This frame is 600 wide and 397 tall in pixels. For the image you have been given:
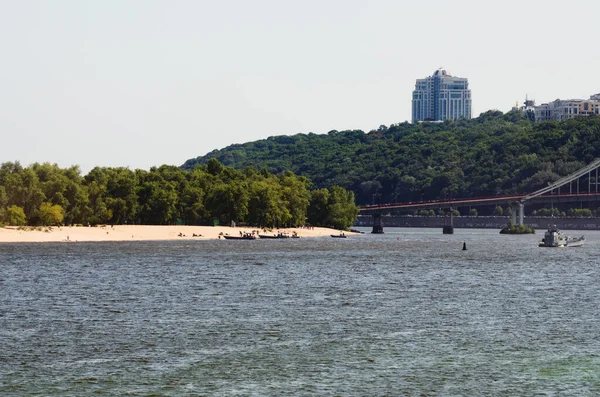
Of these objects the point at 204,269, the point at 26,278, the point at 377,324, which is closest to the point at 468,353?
the point at 377,324

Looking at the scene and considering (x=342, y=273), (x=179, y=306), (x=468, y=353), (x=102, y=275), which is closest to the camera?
(x=468, y=353)

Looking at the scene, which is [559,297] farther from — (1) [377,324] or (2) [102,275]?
(2) [102,275]

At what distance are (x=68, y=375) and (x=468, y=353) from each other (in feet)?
65.6

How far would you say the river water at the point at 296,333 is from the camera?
47375 millimetres

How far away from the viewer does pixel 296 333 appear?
6212 centimetres

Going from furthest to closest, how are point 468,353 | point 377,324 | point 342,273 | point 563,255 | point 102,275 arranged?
point 563,255 < point 342,273 < point 102,275 < point 377,324 < point 468,353

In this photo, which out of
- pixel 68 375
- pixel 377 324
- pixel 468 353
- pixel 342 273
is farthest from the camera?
pixel 342 273

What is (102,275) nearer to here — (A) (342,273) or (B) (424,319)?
(A) (342,273)

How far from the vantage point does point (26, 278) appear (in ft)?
332

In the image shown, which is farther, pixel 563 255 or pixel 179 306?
pixel 563 255

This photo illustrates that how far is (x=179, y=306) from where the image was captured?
252 feet

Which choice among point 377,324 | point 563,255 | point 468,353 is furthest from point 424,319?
point 563,255

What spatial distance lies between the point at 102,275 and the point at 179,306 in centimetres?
3336

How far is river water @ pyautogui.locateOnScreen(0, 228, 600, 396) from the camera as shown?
47.4 metres
